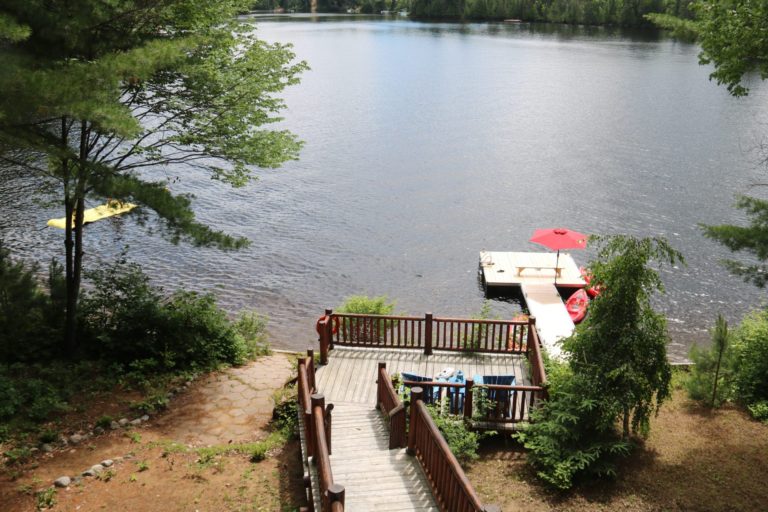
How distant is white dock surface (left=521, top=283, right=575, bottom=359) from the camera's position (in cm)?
2123

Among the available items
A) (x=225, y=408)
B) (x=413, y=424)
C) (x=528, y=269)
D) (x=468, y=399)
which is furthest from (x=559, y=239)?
(x=413, y=424)

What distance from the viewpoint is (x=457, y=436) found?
11.1 m

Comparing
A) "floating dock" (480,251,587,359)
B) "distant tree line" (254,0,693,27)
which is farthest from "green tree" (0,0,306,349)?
"distant tree line" (254,0,693,27)

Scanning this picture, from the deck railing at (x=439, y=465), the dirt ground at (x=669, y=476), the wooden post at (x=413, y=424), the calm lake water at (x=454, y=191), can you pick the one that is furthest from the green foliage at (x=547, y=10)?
the deck railing at (x=439, y=465)

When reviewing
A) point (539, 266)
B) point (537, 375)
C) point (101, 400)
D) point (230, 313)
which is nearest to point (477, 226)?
point (539, 266)

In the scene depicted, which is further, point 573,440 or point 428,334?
point 428,334

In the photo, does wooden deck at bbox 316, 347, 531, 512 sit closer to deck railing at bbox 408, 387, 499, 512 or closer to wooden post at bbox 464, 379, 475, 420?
deck railing at bbox 408, 387, 499, 512

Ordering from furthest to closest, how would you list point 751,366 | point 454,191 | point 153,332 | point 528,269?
point 454,191 < point 528,269 < point 153,332 < point 751,366

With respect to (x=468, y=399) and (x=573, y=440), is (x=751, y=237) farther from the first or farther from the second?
(x=468, y=399)

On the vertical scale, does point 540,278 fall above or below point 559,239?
below

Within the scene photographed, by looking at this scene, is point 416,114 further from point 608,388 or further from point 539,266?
point 608,388

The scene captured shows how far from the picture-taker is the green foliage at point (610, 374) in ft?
35.2

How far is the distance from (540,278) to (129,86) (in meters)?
16.6

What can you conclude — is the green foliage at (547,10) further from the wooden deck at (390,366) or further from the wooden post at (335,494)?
the wooden post at (335,494)
